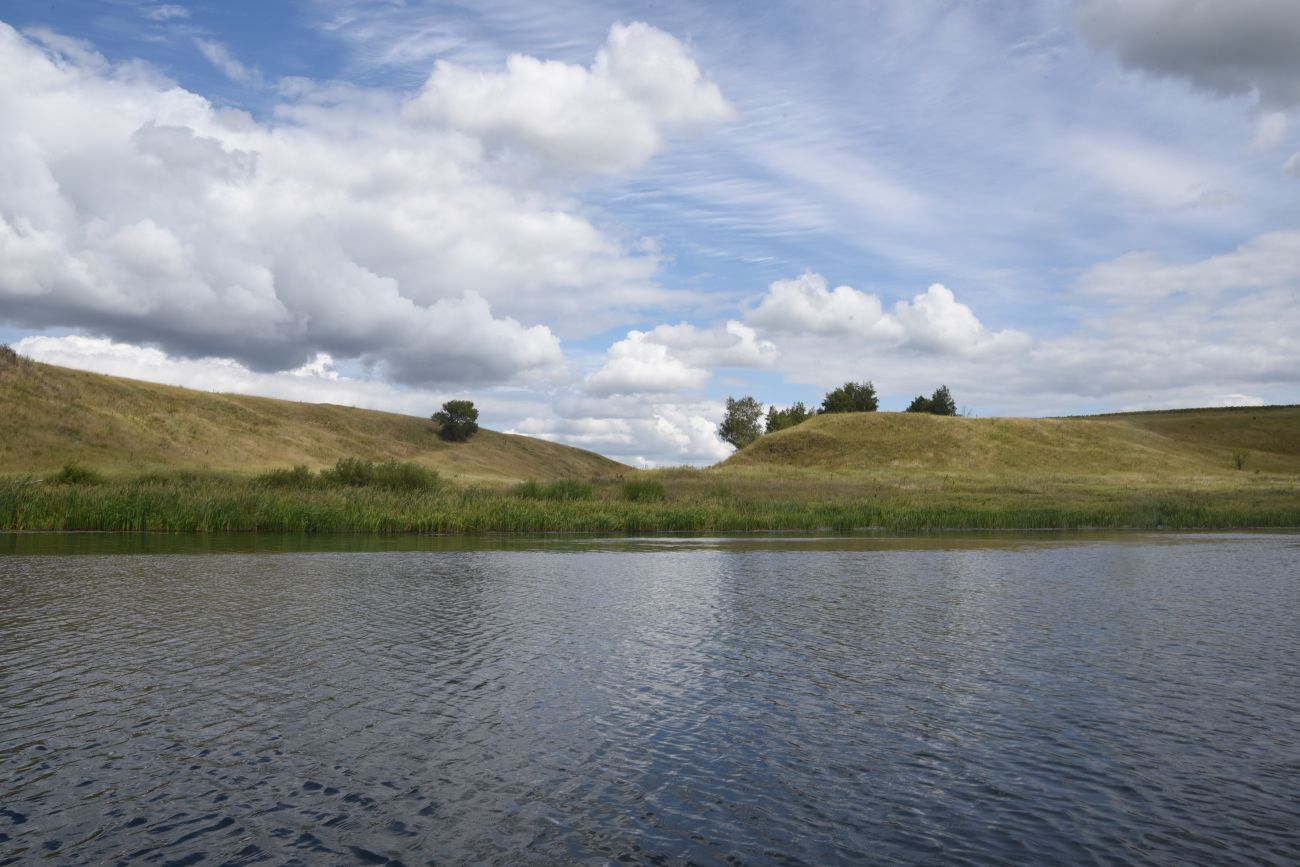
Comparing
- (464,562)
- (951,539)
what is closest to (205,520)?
(464,562)

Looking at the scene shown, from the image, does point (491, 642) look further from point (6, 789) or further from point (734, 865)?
point (734, 865)

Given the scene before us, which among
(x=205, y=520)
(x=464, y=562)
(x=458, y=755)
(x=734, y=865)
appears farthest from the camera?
(x=205, y=520)

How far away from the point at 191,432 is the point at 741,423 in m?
78.1

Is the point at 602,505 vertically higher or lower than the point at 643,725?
higher

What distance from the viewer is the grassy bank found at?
38.2m

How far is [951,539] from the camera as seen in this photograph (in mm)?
40562

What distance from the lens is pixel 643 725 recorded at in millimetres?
10320

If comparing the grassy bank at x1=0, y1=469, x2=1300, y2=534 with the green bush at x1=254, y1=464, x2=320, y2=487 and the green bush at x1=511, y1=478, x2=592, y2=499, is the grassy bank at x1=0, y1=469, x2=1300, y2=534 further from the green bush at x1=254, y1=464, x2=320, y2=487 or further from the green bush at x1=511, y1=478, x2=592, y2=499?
the green bush at x1=254, y1=464, x2=320, y2=487

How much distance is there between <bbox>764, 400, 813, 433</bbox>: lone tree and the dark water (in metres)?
117

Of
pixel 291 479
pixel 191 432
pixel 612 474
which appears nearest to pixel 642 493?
pixel 291 479

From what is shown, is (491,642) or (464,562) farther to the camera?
(464,562)

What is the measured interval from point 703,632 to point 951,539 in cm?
2722

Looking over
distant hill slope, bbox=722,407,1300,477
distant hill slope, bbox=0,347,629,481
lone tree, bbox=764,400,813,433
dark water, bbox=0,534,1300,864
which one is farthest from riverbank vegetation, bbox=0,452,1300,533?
lone tree, bbox=764,400,813,433

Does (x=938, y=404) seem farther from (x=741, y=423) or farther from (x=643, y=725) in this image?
(x=643, y=725)
